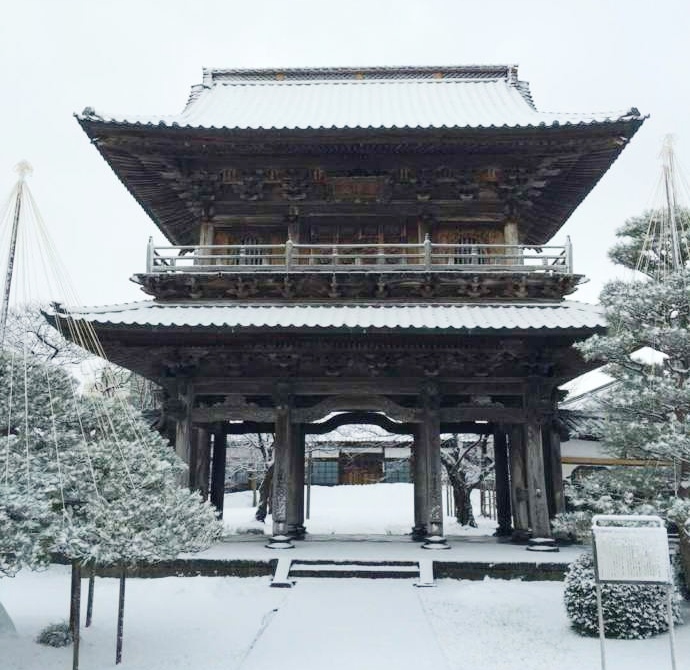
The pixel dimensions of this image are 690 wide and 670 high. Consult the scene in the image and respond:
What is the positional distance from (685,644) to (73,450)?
7.81 metres

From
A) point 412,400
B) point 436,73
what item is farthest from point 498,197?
point 436,73

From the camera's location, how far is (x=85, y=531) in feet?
20.8

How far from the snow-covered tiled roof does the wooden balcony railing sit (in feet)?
2.75

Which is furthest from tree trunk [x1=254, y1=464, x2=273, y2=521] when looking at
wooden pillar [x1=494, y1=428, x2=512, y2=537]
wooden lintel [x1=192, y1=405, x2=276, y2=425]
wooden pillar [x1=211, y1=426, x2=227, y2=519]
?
wooden lintel [x1=192, y1=405, x2=276, y2=425]

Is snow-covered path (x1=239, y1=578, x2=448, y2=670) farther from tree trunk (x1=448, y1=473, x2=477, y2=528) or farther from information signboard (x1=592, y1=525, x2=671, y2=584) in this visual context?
tree trunk (x1=448, y1=473, x2=477, y2=528)

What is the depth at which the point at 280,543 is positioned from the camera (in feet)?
41.2

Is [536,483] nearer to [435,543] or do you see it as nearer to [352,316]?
[435,543]

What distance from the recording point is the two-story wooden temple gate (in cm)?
1264

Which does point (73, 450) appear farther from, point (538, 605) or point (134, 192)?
point (134, 192)

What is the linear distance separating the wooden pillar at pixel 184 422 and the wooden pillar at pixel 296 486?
2239mm

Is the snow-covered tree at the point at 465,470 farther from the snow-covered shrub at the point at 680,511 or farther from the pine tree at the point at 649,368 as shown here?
the snow-covered shrub at the point at 680,511

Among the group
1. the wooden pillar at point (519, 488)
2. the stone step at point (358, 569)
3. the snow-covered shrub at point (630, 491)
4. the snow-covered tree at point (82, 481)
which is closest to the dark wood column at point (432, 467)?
the stone step at point (358, 569)

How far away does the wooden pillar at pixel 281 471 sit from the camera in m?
12.7

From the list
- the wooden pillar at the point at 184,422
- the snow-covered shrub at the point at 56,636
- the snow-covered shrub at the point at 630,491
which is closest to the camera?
the snow-covered shrub at the point at 56,636
